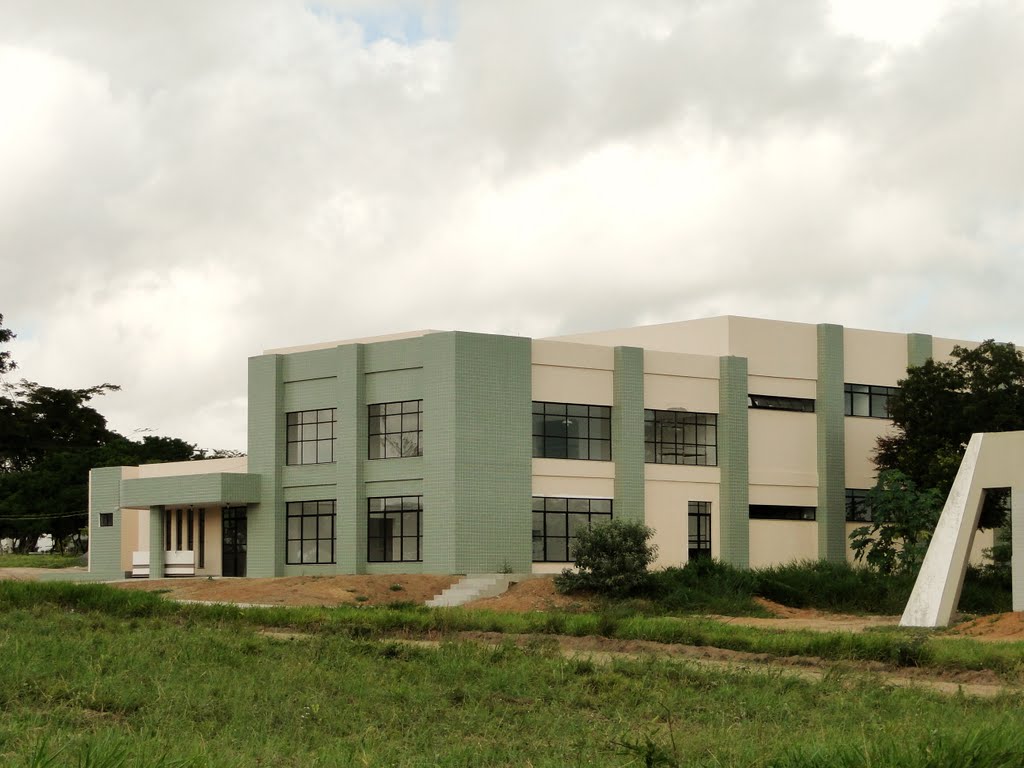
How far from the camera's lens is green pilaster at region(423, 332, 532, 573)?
138 ft

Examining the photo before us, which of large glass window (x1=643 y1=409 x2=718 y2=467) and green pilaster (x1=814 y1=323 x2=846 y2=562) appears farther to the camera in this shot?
green pilaster (x1=814 y1=323 x2=846 y2=562)

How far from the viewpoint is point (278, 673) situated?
16.9 m

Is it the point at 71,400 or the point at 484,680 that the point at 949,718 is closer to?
the point at 484,680

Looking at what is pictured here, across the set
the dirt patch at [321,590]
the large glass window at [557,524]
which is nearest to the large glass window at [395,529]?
the dirt patch at [321,590]

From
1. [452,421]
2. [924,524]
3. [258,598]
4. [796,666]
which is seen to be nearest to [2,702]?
[796,666]

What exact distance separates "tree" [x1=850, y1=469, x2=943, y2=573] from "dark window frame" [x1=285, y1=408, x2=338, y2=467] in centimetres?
1753

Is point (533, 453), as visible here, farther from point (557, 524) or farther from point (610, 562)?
point (610, 562)

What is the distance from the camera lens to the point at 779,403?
49344 millimetres

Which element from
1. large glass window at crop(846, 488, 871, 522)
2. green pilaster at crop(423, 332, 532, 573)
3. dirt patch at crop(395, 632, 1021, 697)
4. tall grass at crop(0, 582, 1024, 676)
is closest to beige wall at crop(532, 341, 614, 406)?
green pilaster at crop(423, 332, 532, 573)

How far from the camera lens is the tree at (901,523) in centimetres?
4388

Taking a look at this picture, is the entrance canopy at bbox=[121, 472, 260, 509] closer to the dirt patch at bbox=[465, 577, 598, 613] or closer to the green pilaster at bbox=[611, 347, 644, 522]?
the dirt patch at bbox=[465, 577, 598, 613]

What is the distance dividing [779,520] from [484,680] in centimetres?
3336

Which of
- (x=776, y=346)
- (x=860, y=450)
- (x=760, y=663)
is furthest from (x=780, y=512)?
(x=760, y=663)

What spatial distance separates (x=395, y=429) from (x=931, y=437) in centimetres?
1778
